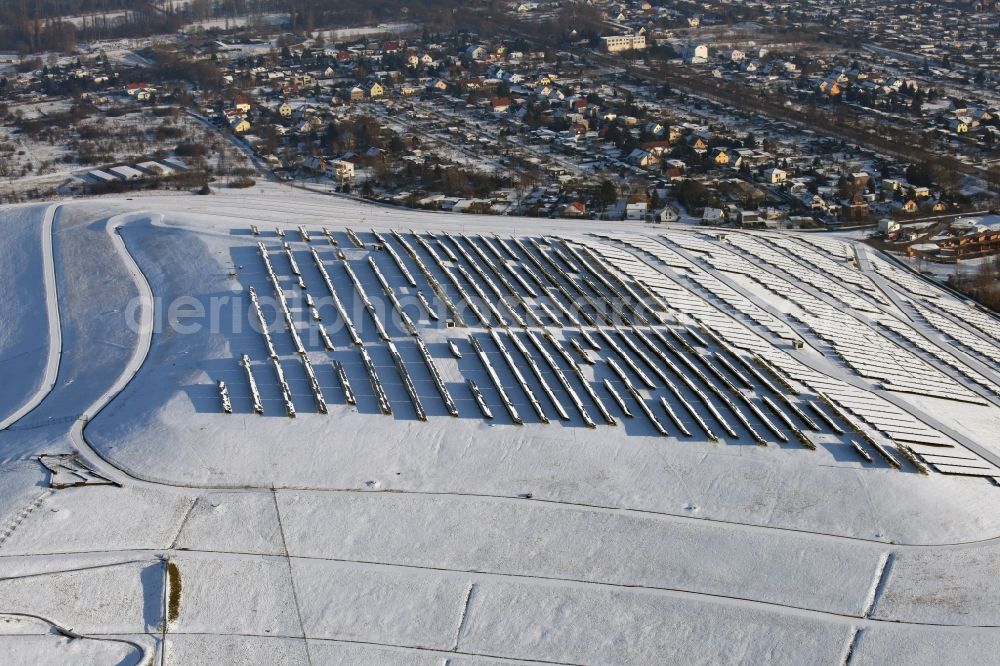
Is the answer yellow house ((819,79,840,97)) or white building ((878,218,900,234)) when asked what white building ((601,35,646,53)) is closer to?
yellow house ((819,79,840,97))

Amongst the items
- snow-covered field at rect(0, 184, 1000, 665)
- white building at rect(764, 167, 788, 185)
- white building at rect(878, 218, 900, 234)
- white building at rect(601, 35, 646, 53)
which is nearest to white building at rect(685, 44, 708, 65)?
white building at rect(601, 35, 646, 53)

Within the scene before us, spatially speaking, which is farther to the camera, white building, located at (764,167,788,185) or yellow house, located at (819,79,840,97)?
yellow house, located at (819,79,840,97)

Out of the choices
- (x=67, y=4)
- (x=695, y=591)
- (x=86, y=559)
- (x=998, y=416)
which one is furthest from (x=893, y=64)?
(x=67, y=4)

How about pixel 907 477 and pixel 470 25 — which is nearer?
pixel 907 477

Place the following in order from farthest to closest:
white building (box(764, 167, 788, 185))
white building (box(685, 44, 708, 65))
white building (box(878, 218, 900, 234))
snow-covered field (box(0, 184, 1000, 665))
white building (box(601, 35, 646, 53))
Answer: white building (box(601, 35, 646, 53))
white building (box(685, 44, 708, 65))
white building (box(764, 167, 788, 185))
white building (box(878, 218, 900, 234))
snow-covered field (box(0, 184, 1000, 665))

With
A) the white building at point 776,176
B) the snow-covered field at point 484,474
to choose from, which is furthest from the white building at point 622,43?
the snow-covered field at point 484,474

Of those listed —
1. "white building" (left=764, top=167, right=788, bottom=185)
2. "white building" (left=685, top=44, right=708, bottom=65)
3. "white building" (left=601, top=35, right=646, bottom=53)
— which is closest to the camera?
"white building" (left=764, top=167, right=788, bottom=185)

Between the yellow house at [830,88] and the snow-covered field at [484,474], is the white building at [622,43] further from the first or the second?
the snow-covered field at [484,474]

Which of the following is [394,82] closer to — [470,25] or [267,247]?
[470,25]
